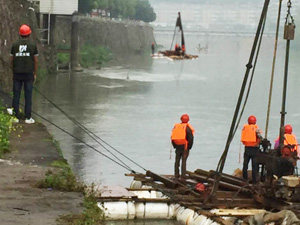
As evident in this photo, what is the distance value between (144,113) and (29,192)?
27.5 m

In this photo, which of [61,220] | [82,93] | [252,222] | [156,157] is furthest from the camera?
[82,93]

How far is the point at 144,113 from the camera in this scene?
1538 inches

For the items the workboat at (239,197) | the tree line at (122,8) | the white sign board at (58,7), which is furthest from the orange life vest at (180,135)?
the tree line at (122,8)

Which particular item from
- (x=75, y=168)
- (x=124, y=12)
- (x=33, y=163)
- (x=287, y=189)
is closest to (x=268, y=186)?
(x=287, y=189)

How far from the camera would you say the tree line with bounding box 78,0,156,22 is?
99.6m

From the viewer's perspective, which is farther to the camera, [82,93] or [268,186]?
[82,93]

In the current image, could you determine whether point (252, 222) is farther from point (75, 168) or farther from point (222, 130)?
point (222, 130)

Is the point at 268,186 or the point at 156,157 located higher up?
the point at 268,186

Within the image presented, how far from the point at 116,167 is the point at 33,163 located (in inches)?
331

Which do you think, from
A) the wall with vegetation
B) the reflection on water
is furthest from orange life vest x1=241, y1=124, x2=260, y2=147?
the wall with vegetation

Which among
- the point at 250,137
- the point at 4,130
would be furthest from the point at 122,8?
the point at 4,130

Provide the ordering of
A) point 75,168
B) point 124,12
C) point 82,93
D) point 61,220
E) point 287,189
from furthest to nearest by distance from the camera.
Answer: point 124,12, point 82,93, point 75,168, point 287,189, point 61,220

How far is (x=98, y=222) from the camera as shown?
10.8m

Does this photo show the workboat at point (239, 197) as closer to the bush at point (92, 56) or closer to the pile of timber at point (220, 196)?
the pile of timber at point (220, 196)
